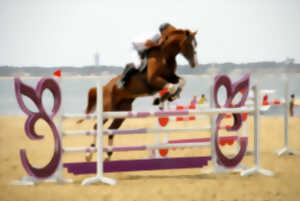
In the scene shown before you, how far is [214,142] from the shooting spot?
4699 mm

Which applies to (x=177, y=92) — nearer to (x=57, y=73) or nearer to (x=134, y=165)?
(x=134, y=165)

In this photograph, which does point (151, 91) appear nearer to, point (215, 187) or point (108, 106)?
point (108, 106)

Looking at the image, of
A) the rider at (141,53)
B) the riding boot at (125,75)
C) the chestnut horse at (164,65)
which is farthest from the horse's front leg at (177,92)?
the riding boot at (125,75)

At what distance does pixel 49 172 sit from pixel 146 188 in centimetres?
112

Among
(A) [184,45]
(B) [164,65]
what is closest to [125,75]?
(B) [164,65]

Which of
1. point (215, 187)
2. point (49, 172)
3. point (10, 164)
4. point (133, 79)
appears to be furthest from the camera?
point (10, 164)

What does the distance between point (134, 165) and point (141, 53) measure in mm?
1299

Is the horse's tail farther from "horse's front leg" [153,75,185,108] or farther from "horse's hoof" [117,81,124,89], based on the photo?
"horse's front leg" [153,75,185,108]

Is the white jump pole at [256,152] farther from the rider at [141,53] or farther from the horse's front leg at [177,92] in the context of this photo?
the rider at [141,53]

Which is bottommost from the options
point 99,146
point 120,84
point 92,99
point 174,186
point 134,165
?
point 174,186

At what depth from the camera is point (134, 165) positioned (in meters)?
4.42

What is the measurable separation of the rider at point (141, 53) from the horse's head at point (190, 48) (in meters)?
0.31

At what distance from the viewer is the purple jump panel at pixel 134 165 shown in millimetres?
4301

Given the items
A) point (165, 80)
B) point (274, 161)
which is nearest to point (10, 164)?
point (165, 80)
